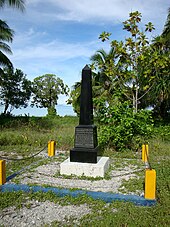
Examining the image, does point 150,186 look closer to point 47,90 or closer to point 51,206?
point 51,206

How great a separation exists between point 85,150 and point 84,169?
45cm

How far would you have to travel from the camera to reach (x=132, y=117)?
7.76 metres

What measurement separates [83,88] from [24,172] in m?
2.39

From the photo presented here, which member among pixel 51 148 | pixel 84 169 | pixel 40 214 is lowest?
pixel 40 214

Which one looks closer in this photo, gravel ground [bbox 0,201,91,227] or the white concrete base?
gravel ground [bbox 0,201,91,227]

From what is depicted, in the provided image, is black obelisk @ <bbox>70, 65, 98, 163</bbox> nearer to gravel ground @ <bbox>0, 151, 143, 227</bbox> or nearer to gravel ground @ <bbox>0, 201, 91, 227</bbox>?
gravel ground @ <bbox>0, 151, 143, 227</bbox>

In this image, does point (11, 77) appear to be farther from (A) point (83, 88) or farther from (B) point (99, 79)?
(A) point (83, 88)

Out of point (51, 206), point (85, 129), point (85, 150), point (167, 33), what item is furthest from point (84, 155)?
point (167, 33)

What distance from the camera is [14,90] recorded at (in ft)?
86.5

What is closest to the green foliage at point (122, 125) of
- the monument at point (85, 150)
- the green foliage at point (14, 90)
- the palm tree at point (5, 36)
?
the monument at point (85, 150)

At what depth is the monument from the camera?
17.7 ft

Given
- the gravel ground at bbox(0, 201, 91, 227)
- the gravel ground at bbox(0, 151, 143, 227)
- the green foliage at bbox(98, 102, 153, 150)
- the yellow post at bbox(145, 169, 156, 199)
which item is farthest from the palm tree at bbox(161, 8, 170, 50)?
the gravel ground at bbox(0, 201, 91, 227)

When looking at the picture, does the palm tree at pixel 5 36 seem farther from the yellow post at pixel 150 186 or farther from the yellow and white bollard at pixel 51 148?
the yellow post at pixel 150 186

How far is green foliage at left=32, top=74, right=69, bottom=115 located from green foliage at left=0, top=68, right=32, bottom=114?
9.32 feet
